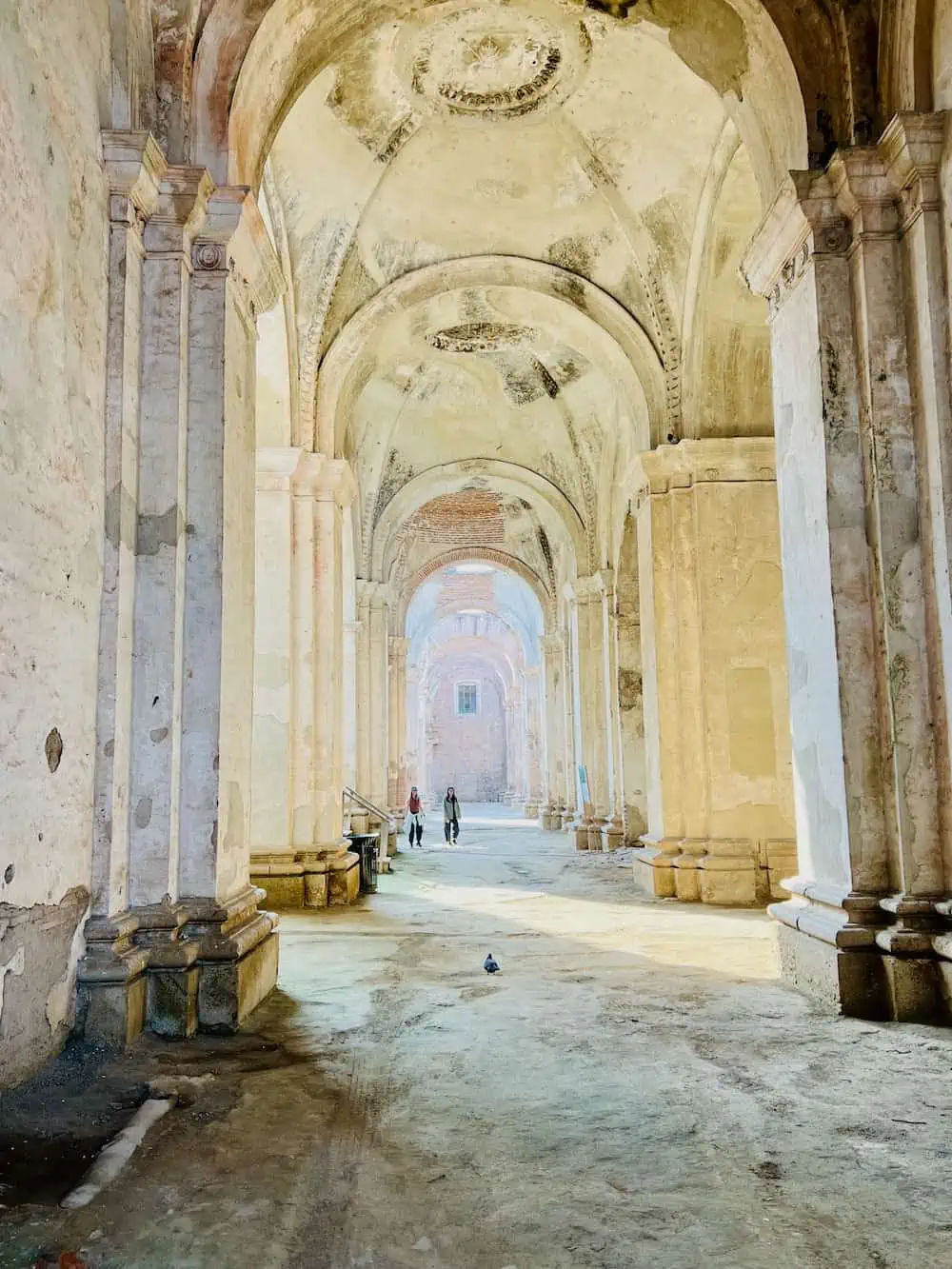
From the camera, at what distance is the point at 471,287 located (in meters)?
11.3

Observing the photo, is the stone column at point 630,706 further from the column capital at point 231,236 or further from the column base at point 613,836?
the column capital at point 231,236

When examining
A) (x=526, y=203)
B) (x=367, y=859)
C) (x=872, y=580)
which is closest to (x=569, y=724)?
(x=367, y=859)

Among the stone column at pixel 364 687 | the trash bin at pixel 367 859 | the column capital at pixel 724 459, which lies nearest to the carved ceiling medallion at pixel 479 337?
the column capital at pixel 724 459

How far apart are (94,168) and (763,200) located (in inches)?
156

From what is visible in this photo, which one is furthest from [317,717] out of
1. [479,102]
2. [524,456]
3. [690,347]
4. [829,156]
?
[524,456]

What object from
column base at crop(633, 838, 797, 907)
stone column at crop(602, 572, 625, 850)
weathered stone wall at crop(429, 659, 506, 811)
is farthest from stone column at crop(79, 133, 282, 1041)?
weathered stone wall at crop(429, 659, 506, 811)

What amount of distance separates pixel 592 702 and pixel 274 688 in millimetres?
8136

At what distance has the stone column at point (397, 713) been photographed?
874 inches

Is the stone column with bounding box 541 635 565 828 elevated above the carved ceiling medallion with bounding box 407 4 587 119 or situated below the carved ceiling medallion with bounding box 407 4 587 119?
below

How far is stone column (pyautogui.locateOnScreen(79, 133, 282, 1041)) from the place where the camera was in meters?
4.57

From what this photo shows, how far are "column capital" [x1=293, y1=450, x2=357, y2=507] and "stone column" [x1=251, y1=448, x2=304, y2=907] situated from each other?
126 millimetres

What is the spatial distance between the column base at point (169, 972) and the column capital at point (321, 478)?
5594 millimetres

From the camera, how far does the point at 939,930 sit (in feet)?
15.6

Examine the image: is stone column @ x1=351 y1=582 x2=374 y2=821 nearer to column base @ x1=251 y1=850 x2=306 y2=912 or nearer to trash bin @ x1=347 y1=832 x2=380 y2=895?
trash bin @ x1=347 y1=832 x2=380 y2=895
